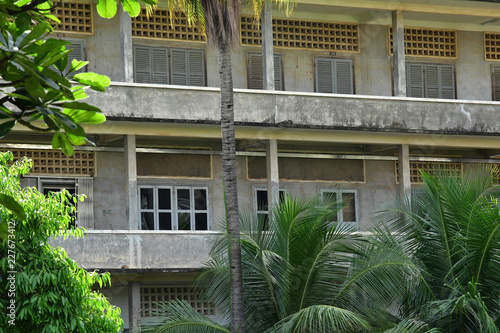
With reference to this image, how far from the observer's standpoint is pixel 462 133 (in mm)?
19141

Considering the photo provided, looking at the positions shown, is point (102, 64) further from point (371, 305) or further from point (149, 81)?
point (371, 305)

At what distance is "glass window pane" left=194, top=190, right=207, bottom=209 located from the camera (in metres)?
18.7

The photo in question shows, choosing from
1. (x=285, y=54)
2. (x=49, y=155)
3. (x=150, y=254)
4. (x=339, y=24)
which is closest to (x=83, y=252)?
(x=150, y=254)

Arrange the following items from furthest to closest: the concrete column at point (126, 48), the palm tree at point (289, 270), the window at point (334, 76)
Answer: the window at point (334, 76) → the concrete column at point (126, 48) → the palm tree at point (289, 270)

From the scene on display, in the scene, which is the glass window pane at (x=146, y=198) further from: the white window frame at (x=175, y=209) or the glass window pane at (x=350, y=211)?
the glass window pane at (x=350, y=211)

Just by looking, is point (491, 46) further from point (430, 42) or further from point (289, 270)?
point (289, 270)

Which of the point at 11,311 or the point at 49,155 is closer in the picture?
the point at 11,311

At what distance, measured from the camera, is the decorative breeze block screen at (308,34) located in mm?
19469

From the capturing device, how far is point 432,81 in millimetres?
20922

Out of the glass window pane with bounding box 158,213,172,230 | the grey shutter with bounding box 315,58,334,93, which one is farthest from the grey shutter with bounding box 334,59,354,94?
the glass window pane with bounding box 158,213,172,230

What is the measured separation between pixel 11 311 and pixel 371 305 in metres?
4.32

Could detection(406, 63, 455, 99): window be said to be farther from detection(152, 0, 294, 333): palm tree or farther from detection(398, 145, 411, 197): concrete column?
detection(152, 0, 294, 333): palm tree

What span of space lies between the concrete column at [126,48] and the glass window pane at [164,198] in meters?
2.68

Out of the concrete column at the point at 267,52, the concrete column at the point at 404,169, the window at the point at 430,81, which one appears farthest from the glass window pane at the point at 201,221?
the window at the point at 430,81
